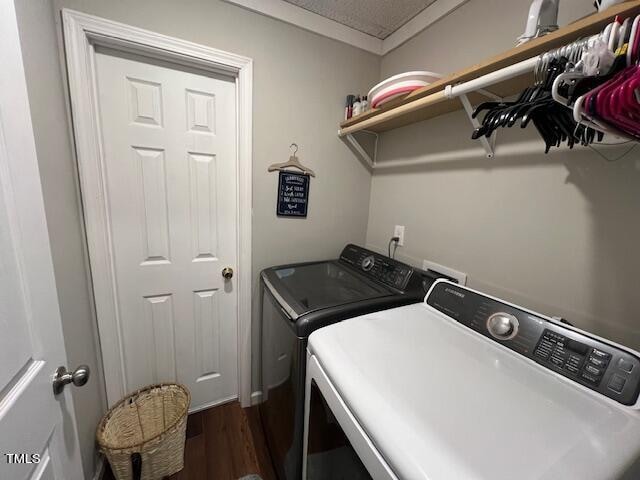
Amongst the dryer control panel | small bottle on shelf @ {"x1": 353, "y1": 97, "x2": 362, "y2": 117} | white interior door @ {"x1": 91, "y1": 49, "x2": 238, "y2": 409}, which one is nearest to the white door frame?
white interior door @ {"x1": 91, "y1": 49, "x2": 238, "y2": 409}

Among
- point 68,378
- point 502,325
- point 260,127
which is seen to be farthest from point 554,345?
point 260,127

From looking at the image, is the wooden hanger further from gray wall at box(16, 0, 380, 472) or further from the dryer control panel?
the dryer control panel

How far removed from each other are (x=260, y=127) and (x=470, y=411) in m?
1.55

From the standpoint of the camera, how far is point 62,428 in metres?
0.67

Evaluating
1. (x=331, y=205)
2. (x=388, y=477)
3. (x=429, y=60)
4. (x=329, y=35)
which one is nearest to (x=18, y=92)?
(x=388, y=477)

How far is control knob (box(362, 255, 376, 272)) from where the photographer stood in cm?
153

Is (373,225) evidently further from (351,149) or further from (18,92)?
(18,92)

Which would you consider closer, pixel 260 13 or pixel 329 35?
pixel 260 13

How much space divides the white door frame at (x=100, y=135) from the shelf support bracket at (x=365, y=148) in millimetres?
694

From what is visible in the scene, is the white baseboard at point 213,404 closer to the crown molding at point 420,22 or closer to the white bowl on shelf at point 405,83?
the white bowl on shelf at point 405,83

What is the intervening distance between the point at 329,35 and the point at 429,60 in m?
0.63

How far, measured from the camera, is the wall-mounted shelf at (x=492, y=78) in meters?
0.64

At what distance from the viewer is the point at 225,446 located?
1.50 metres

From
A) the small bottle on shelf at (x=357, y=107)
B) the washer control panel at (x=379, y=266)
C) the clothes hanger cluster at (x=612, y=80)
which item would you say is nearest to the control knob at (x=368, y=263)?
the washer control panel at (x=379, y=266)
